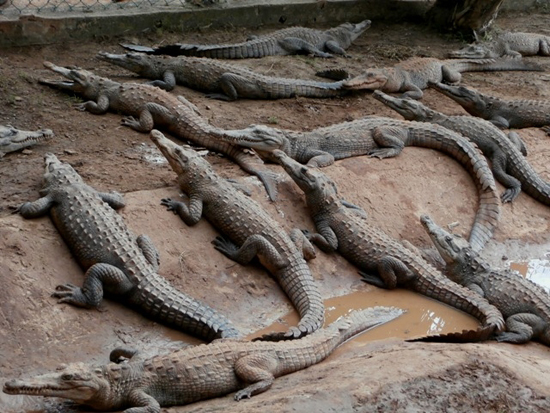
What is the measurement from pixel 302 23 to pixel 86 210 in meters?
6.65

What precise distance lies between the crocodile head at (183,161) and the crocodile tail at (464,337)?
84.8 inches

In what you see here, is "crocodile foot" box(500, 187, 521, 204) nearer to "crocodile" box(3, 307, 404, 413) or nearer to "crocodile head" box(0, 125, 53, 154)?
"crocodile" box(3, 307, 404, 413)

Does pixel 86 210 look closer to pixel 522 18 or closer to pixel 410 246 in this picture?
pixel 410 246

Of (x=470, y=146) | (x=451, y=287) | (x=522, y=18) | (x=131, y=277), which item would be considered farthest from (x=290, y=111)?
(x=522, y=18)

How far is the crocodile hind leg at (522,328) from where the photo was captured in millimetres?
6312

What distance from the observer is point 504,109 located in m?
9.69

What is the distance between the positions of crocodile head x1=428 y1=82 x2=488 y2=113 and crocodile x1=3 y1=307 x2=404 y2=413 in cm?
515

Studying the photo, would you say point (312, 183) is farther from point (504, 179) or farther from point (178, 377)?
point (178, 377)

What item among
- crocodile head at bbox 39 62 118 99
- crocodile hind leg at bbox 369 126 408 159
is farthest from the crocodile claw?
crocodile hind leg at bbox 369 126 408 159

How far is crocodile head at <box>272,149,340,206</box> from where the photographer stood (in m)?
7.15

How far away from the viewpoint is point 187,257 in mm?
6328

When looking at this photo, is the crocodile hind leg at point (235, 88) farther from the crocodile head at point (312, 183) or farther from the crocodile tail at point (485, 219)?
the crocodile tail at point (485, 219)

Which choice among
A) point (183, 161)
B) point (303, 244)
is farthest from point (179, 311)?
point (183, 161)

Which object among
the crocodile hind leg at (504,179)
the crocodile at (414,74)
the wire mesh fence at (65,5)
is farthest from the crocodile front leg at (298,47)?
the crocodile hind leg at (504,179)
